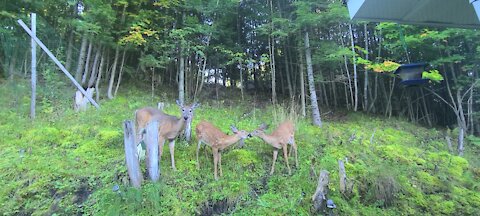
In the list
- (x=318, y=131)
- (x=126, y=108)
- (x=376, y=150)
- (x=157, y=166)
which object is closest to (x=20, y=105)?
(x=126, y=108)

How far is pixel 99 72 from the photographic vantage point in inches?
364

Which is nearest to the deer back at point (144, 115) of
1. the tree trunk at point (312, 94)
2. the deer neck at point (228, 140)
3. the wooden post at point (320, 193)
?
the deer neck at point (228, 140)

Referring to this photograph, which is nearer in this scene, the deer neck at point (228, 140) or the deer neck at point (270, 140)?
the deer neck at point (228, 140)

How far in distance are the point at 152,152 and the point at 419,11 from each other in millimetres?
3395

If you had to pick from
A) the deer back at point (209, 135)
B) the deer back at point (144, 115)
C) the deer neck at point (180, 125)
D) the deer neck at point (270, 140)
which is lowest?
the deer neck at point (270, 140)

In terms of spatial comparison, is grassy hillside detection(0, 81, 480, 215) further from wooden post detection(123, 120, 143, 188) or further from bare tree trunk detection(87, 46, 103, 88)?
bare tree trunk detection(87, 46, 103, 88)

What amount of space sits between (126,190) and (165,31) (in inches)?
242

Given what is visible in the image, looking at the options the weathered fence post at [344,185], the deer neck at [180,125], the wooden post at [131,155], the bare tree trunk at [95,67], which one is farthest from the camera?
the bare tree trunk at [95,67]

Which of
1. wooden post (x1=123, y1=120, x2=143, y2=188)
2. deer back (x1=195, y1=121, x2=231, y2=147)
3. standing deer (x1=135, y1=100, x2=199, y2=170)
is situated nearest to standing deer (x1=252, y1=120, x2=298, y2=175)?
deer back (x1=195, y1=121, x2=231, y2=147)

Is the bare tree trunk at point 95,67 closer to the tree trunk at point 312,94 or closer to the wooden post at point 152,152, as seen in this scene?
the tree trunk at point 312,94

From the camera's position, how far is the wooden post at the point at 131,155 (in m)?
3.97

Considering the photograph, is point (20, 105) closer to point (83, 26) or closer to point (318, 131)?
point (83, 26)

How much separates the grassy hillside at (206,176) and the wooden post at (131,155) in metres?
0.13

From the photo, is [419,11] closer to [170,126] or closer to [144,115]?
[170,126]
